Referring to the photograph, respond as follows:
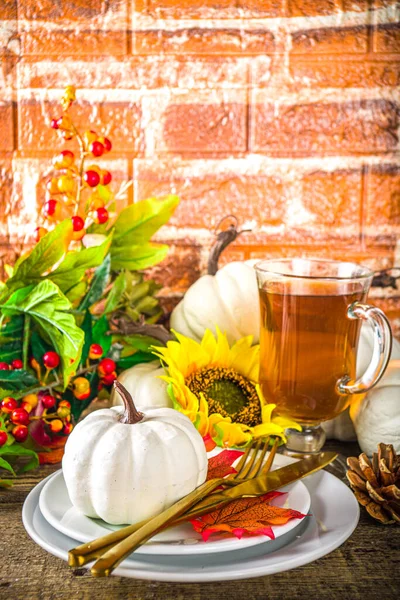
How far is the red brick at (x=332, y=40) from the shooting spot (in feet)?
3.69

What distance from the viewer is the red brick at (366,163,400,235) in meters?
1.16

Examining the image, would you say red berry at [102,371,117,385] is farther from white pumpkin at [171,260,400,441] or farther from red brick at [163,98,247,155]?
red brick at [163,98,247,155]

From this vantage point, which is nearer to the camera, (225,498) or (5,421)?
(225,498)

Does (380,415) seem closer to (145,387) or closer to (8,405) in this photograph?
(145,387)

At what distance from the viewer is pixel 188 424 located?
67cm

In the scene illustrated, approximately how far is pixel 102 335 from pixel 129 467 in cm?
34

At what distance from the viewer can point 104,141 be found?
37.6 inches

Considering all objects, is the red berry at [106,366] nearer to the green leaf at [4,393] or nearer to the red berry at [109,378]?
the red berry at [109,378]

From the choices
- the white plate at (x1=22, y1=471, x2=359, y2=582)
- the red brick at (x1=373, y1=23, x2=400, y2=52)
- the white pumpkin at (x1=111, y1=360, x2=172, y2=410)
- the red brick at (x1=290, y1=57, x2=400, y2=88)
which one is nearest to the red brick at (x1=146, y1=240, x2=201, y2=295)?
the white pumpkin at (x1=111, y1=360, x2=172, y2=410)

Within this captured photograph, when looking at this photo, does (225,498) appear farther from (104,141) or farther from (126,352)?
(104,141)

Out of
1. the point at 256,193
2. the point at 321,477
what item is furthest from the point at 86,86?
the point at 321,477

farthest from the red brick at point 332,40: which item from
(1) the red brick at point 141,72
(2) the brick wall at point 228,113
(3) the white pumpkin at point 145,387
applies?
(3) the white pumpkin at point 145,387

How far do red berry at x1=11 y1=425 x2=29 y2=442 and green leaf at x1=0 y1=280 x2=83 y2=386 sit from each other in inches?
3.0

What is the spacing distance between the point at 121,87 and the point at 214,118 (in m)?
0.18
